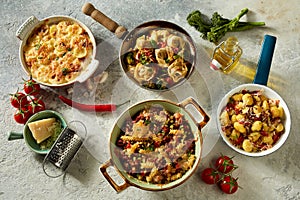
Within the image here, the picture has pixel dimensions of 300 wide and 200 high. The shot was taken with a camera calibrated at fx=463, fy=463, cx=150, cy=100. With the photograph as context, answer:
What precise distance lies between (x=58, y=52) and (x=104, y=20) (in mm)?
427

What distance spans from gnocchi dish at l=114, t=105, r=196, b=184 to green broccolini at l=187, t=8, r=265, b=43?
69cm

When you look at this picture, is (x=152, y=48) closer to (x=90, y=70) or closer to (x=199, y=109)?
(x=90, y=70)

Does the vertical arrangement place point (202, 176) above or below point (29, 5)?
below

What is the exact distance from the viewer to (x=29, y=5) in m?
3.77

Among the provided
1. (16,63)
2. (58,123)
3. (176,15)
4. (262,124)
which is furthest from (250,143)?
(16,63)

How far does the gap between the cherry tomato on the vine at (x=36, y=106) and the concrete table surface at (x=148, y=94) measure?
93 millimetres

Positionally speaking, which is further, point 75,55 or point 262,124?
point 75,55

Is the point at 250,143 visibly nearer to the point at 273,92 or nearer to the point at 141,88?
the point at 273,92

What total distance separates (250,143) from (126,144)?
0.87 metres

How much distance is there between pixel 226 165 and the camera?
10.9ft

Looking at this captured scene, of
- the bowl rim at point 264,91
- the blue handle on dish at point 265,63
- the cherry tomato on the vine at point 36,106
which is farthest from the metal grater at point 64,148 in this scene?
the blue handle on dish at point 265,63

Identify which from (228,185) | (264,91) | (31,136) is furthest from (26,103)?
(264,91)

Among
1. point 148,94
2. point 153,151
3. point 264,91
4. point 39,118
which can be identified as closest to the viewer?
point 153,151

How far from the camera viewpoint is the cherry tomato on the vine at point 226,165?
3293 mm
